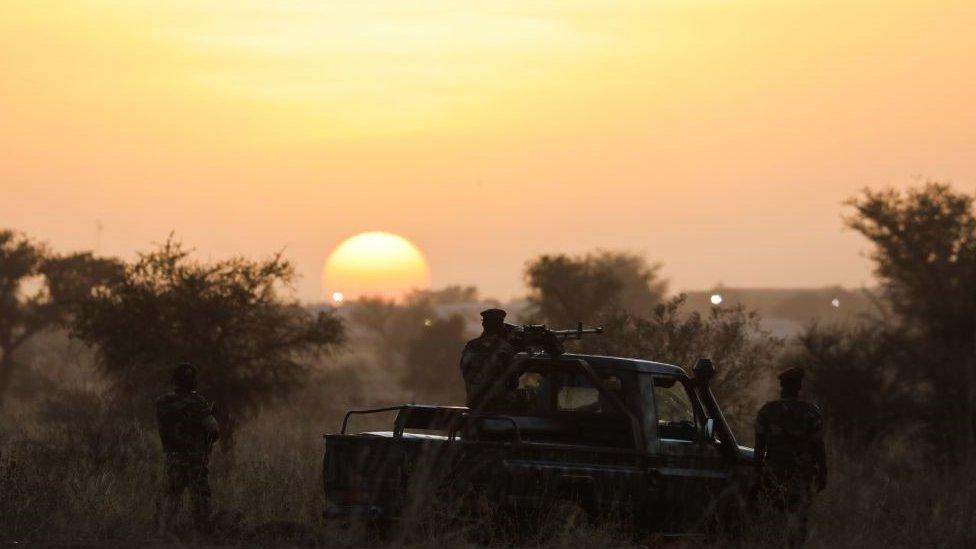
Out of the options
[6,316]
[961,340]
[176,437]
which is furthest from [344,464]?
[6,316]

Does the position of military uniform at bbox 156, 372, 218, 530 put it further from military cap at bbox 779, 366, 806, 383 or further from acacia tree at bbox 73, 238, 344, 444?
acacia tree at bbox 73, 238, 344, 444

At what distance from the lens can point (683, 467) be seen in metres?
13.0

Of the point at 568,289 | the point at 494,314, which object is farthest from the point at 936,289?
the point at 494,314

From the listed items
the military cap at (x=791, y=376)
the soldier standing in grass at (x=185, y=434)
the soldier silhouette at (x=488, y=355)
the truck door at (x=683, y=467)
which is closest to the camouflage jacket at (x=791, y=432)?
the military cap at (x=791, y=376)

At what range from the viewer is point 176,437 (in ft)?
46.9

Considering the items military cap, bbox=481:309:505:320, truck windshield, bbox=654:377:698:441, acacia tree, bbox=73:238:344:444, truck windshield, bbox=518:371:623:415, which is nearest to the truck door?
truck windshield, bbox=654:377:698:441

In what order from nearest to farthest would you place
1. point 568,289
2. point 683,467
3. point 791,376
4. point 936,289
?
point 683,467 < point 791,376 < point 936,289 < point 568,289

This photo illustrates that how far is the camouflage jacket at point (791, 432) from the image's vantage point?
13.7 metres

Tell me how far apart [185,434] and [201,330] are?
1278 centimetres

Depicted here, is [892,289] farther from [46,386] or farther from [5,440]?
[46,386]

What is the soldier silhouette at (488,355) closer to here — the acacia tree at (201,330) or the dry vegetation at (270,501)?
the dry vegetation at (270,501)

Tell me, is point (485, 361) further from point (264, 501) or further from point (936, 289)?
point (936, 289)

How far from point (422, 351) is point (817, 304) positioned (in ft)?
389

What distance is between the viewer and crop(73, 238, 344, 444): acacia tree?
87.7 feet
